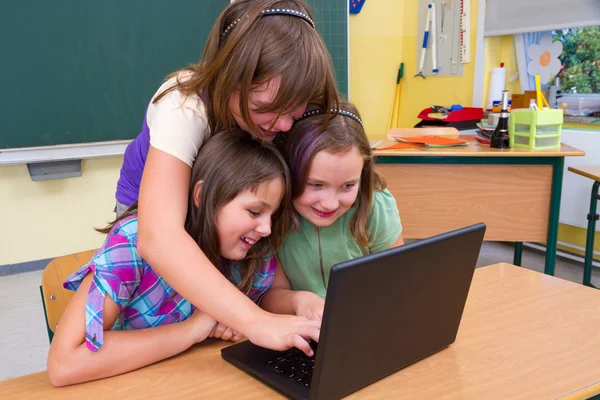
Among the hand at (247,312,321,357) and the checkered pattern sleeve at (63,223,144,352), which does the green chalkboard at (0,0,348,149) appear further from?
the hand at (247,312,321,357)

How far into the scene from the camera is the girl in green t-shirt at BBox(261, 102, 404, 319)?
3.60ft

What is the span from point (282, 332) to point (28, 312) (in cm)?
239

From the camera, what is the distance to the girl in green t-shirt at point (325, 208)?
3.60 feet

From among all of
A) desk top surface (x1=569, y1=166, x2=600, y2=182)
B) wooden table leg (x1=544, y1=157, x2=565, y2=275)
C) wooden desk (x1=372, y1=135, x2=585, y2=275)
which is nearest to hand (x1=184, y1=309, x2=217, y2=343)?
wooden desk (x1=372, y1=135, x2=585, y2=275)

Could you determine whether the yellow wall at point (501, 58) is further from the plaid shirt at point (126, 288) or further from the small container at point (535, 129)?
the plaid shirt at point (126, 288)

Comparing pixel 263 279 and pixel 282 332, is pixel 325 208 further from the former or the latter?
pixel 282 332

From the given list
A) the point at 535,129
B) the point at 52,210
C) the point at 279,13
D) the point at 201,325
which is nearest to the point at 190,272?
the point at 201,325

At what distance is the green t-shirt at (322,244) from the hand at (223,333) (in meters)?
0.27

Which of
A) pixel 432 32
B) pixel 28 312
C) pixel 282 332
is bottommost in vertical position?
pixel 28 312

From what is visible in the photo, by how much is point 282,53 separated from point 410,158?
157 cm

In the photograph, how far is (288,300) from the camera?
1095 millimetres

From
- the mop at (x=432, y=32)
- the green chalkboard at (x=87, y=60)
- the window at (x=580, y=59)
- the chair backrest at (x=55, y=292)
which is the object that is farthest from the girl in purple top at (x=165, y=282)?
the mop at (x=432, y=32)

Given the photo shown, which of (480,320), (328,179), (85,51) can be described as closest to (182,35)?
(85,51)

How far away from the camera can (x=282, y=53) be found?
3.12 feet
